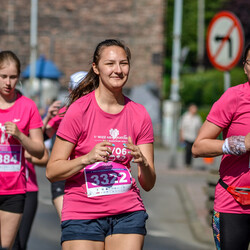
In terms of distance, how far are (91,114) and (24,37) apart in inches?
1090

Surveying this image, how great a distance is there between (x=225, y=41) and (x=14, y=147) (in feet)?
16.9

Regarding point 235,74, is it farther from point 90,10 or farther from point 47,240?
point 47,240

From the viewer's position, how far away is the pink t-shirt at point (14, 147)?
5031 mm

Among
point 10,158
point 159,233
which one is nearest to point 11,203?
point 10,158

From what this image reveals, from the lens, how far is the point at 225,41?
9492 mm

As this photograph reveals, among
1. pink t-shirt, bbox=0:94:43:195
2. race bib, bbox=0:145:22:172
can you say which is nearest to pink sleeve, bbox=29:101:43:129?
pink t-shirt, bbox=0:94:43:195

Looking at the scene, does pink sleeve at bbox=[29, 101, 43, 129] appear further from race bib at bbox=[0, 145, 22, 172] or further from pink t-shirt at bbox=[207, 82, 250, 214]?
pink t-shirt at bbox=[207, 82, 250, 214]

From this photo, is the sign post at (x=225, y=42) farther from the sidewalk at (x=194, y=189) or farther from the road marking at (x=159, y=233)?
the road marking at (x=159, y=233)

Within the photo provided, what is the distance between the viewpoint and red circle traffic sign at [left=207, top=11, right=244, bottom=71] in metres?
9.20

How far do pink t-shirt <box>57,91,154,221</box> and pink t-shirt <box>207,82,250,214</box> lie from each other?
0.51 m

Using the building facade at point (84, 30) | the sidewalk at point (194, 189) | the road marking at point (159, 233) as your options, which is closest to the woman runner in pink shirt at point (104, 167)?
the sidewalk at point (194, 189)

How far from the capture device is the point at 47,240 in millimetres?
8516

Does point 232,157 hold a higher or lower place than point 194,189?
higher

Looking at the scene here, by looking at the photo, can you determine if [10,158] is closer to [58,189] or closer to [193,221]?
[58,189]
